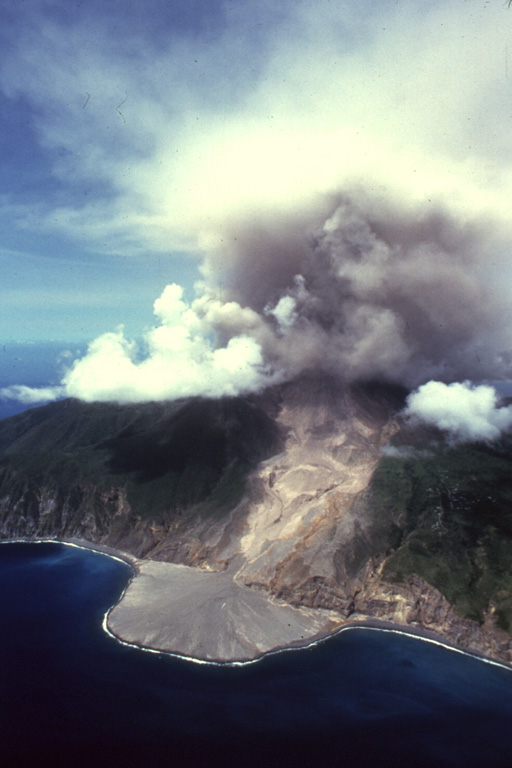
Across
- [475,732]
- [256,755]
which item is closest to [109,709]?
[256,755]

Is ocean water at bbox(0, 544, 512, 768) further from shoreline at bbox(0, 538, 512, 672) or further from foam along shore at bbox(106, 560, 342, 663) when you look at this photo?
foam along shore at bbox(106, 560, 342, 663)

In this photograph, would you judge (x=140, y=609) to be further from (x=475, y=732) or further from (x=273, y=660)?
(x=475, y=732)

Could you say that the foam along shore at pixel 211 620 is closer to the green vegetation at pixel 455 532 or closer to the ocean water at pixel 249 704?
the ocean water at pixel 249 704

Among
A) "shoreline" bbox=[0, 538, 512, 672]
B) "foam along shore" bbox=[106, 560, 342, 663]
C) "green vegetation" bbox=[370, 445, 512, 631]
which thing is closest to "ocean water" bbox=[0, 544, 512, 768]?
"shoreline" bbox=[0, 538, 512, 672]

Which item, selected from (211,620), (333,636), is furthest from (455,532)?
(211,620)

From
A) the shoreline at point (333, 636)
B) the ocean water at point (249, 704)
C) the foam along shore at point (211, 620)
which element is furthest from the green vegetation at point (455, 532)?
the foam along shore at point (211, 620)

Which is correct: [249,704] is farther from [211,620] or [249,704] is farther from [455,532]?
[455,532]
